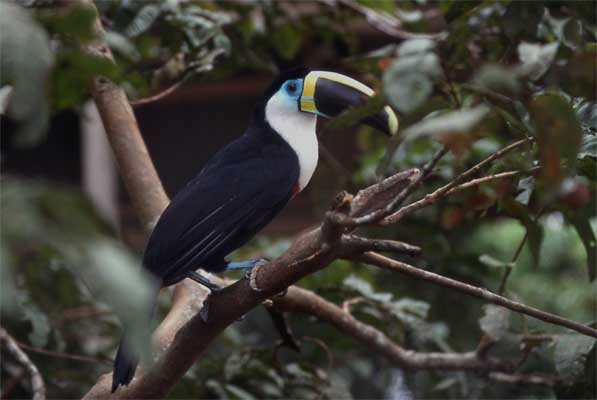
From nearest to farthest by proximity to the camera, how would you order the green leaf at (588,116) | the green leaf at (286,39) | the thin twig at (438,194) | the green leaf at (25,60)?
the green leaf at (25,60) < the thin twig at (438,194) < the green leaf at (588,116) < the green leaf at (286,39)

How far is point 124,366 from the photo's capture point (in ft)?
5.44

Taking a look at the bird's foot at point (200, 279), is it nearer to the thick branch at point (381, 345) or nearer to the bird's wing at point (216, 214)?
the bird's wing at point (216, 214)

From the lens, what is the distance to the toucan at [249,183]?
6.00 ft

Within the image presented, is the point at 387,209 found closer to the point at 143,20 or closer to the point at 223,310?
the point at 223,310

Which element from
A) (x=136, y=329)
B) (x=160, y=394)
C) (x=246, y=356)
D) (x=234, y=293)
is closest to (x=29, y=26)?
(x=136, y=329)

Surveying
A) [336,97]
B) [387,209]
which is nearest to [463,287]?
[387,209]

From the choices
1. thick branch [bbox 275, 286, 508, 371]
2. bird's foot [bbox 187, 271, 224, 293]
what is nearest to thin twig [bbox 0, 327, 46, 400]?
bird's foot [bbox 187, 271, 224, 293]

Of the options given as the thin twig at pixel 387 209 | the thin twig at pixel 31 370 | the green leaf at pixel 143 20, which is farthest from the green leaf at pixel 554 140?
the green leaf at pixel 143 20

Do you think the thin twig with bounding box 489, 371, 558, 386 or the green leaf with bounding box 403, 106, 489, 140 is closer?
the green leaf with bounding box 403, 106, 489, 140

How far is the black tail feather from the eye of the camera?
5.41 ft

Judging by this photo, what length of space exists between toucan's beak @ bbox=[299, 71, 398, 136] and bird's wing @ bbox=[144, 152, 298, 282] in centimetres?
17

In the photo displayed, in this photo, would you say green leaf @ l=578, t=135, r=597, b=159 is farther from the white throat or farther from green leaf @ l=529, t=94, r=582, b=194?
the white throat

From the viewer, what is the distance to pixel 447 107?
1.33 metres

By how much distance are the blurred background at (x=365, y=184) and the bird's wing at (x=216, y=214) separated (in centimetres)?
10
